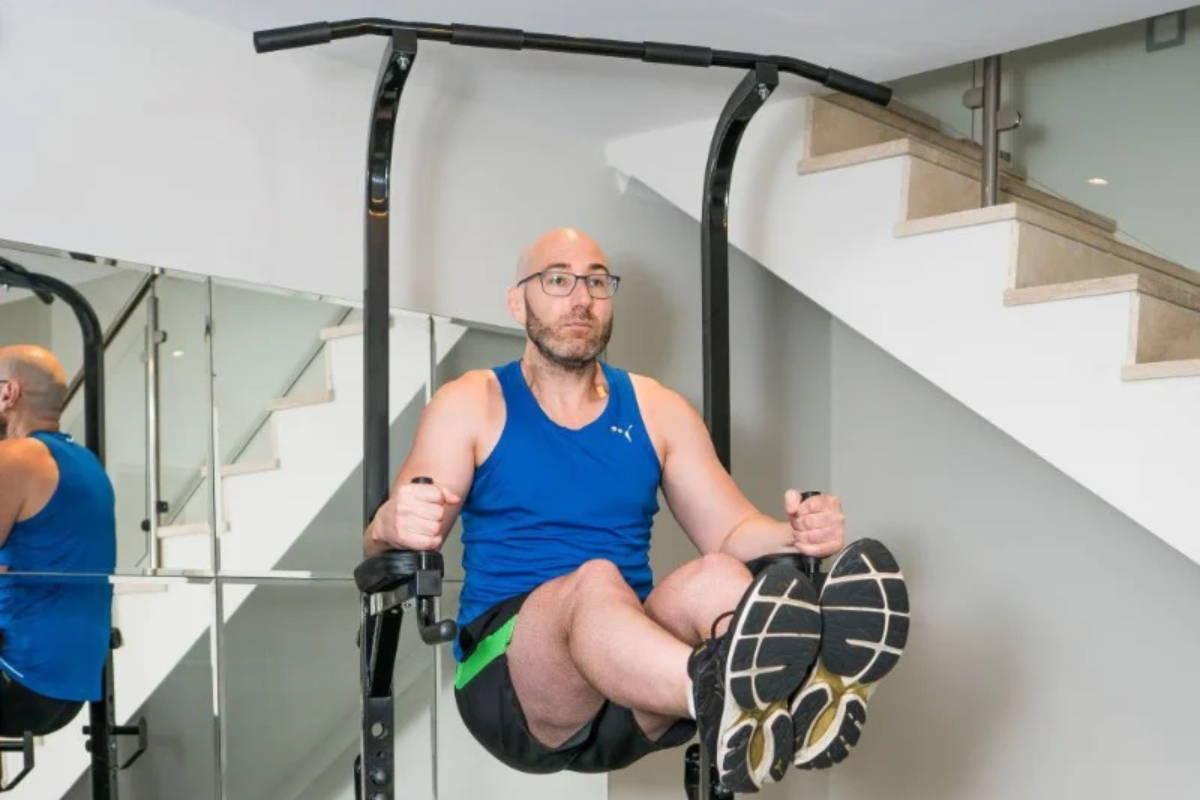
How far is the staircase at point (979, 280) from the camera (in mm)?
3180

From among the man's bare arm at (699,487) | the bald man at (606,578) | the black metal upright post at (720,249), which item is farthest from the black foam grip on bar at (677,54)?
the man's bare arm at (699,487)

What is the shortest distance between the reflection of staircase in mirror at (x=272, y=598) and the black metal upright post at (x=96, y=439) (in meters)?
0.02

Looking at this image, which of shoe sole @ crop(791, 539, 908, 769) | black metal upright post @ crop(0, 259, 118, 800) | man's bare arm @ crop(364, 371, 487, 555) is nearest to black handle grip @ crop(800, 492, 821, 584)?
shoe sole @ crop(791, 539, 908, 769)

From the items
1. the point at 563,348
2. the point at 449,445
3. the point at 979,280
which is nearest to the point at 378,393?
the point at 449,445

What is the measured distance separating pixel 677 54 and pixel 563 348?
64 centimetres

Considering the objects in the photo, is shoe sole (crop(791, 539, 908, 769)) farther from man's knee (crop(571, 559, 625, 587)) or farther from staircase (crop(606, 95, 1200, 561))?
staircase (crop(606, 95, 1200, 561))

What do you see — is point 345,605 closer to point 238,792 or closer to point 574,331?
point 238,792

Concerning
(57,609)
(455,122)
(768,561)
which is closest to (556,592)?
(768,561)

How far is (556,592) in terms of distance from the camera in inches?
97.5

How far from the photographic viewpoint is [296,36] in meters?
2.77

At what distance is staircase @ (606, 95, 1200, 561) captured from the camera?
10.4 ft

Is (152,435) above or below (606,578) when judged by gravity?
above

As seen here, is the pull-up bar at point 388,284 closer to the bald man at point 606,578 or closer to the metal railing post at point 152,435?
the bald man at point 606,578

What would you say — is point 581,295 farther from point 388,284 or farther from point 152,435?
point 152,435
